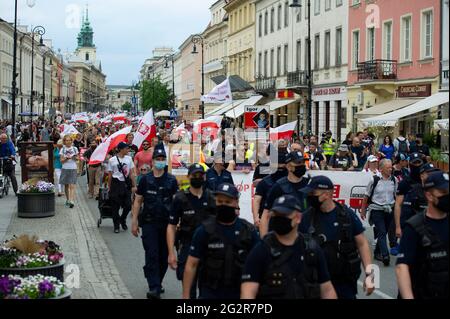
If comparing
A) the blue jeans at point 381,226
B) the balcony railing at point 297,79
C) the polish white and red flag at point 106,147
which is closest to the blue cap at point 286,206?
the blue jeans at point 381,226

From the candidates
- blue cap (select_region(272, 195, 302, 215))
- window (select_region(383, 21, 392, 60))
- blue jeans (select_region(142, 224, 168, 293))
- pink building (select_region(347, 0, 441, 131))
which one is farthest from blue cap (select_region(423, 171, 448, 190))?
window (select_region(383, 21, 392, 60))

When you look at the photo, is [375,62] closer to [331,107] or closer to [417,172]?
[331,107]

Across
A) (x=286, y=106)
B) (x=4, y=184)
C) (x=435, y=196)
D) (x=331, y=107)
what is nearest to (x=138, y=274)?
(x=435, y=196)

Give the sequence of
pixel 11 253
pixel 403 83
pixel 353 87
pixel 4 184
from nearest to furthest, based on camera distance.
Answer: pixel 11 253, pixel 4 184, pixel 403 83, pixel 353 87

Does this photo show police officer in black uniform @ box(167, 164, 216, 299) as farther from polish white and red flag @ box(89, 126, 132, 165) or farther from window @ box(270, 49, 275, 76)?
window @ box(270, 49, 275, 76)

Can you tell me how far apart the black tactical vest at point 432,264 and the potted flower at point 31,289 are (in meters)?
3.14

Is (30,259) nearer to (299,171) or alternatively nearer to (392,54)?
(299,171)

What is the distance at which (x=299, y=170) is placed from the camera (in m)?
9.22

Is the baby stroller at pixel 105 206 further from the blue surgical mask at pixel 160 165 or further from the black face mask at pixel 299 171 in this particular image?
the black face mask at pixel 299 171

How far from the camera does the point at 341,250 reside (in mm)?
6902

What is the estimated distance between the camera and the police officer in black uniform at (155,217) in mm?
9711

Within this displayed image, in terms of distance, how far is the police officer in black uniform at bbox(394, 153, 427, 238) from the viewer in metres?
9.92

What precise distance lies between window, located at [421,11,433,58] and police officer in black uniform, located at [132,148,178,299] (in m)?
25.1
